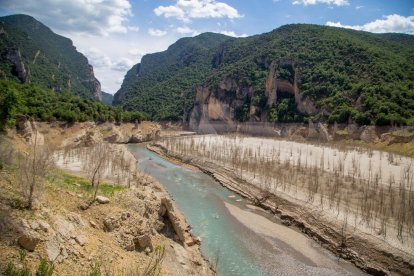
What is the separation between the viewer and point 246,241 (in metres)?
28.8

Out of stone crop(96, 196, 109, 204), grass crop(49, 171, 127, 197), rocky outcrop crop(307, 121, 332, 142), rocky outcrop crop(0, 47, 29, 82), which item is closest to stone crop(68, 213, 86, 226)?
stone crop(96, 196, 109, 204)

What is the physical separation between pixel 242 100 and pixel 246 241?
121396 mm

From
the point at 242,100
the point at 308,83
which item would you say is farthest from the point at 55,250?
the point at 242,100

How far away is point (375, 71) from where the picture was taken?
90062 mm

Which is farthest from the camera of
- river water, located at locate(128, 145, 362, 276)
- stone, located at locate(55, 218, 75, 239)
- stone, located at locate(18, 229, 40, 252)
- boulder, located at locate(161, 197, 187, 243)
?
boulder, located at locate(161, 197, 187, 243)

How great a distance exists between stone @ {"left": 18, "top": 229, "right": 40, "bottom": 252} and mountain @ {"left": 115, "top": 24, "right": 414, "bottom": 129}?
69.3 meters

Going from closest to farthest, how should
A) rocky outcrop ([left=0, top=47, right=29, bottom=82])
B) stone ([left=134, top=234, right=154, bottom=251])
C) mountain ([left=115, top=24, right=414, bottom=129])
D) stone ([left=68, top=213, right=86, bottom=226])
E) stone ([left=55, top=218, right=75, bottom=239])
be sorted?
1. stone ([left=55, top=218, right=75, bottom=239])
2. stone ([left=68, top=213, right=86, bottom=226])
3. stone ([left=134, top=234, right=154, bottom=251])
4. mountain ([left=115, top=24, right=414, bottom=129])
5. rocky outcrop ([left=0, top=47, right=29, bottom=82])

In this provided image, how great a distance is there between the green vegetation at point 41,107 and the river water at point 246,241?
76.7ft

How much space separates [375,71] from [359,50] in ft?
59.9

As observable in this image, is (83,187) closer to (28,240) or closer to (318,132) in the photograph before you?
(28,240)

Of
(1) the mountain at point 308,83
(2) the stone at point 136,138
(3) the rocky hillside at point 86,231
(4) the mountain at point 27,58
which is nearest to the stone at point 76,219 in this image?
(3) the rocky hillside at point 86,231

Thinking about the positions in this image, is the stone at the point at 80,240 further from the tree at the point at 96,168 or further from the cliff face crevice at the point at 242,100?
the cliff face crevice at the point at 242,100

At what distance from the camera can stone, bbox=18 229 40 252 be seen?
13.2 meters

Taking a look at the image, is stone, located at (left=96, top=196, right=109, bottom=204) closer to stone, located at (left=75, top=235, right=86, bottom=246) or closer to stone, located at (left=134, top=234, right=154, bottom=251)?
stone, located at (left=134, top=234, right=154, bottom=251)
